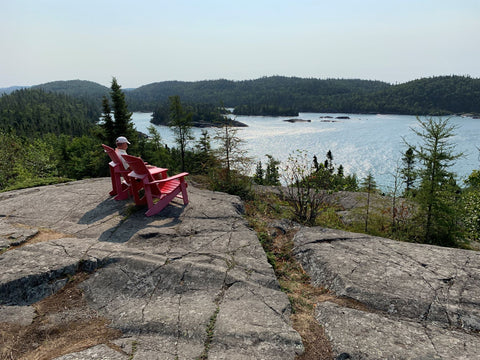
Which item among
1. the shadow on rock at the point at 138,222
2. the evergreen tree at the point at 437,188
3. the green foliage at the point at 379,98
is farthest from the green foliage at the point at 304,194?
the green foliage at the point at 379,98

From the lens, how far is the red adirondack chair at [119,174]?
7.50 m

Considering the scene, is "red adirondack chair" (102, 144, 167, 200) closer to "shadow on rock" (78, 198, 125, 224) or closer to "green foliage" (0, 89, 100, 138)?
"shadow on rock" (78, 198, 125, 224)

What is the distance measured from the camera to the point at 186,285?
15.0 ft

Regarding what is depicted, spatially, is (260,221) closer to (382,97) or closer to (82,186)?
(82,186)

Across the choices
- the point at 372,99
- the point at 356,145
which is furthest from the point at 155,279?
the point at 372,99

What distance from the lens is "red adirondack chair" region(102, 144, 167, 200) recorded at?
7.50m

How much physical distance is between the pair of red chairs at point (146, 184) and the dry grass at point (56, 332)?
2.91 metres

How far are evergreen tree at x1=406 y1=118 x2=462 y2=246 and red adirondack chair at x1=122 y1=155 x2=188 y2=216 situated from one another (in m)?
6.66

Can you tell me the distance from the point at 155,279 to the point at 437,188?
795cm

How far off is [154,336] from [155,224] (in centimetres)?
318

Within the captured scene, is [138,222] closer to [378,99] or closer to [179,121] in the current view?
[179,121]

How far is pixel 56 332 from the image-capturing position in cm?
370

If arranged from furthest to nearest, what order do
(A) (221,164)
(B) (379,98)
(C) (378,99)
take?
(B) (379,98) < (C) (378,99) < (A) (221,164)

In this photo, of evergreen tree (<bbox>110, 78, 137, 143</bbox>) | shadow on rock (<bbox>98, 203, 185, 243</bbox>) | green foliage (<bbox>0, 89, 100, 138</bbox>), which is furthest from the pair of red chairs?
green foliage (<bbox>0, 89, 100, 138</bbox>)
